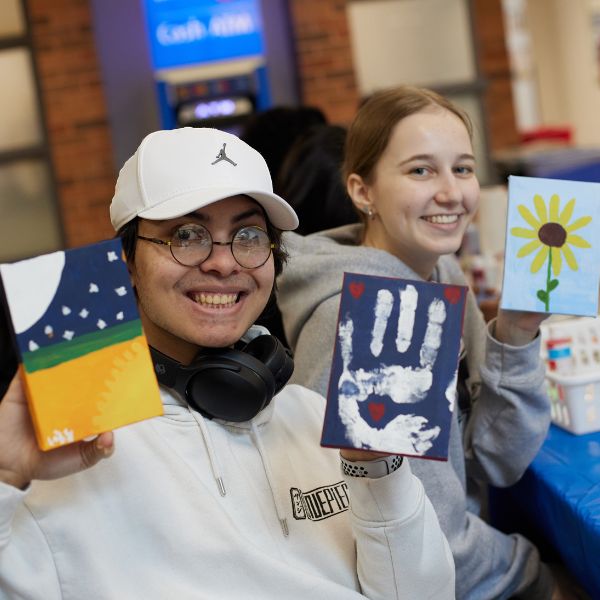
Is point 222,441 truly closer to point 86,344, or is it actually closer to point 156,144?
point 86,344

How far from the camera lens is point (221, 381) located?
1.27 m

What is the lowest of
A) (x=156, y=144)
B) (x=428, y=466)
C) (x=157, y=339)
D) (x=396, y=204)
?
(x=428, y=466)

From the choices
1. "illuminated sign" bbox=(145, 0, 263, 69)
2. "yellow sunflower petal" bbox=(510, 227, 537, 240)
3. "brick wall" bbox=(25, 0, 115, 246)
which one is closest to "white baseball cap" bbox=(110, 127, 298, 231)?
"yellow sunflower petal" bbox=(510, 227, 537, 240)

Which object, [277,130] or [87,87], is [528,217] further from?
[87,87]

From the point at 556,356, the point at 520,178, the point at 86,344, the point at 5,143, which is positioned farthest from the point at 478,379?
the point at 5,143

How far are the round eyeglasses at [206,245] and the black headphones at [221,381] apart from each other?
143 mm

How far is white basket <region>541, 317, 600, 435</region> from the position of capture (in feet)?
5.97

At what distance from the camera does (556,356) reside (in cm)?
196

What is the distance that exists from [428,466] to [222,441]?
0.46 m

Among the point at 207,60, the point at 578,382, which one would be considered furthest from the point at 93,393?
the point at 207,60

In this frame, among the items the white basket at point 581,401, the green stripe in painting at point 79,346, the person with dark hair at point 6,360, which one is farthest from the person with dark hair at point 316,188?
the green stripe in painting at point 79,346

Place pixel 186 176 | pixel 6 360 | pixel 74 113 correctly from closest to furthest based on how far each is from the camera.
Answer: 1. pixel 186 176
2. pixel 6 360
3. pixel 74 113

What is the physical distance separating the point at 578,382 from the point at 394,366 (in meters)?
0.82

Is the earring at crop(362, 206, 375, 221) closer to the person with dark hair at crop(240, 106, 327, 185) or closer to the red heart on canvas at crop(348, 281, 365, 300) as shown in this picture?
the red heart on canvas at crop(348, 281, 365, 300)
